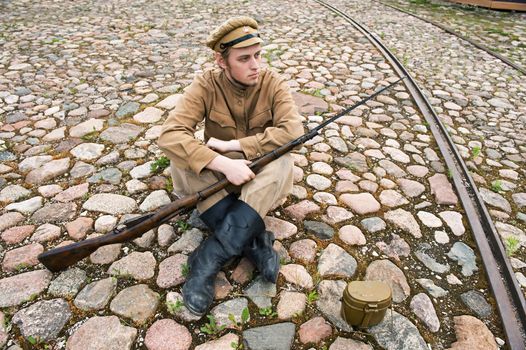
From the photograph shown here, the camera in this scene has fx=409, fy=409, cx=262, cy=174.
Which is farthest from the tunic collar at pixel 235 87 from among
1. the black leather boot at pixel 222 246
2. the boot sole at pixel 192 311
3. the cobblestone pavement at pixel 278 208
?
the boot sole at pixel 192 311

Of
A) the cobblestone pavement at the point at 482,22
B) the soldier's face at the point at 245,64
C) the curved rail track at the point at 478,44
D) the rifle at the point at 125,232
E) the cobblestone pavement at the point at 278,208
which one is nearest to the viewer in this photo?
the cobblestone pavement at the point at 278,208

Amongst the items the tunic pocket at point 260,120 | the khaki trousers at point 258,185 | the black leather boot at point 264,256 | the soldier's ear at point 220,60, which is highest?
the soldier's ear at point 220,60

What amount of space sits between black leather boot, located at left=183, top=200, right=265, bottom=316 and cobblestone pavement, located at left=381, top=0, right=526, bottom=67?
6.68 m

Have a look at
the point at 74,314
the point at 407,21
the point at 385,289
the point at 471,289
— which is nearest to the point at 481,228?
the point at 471,289

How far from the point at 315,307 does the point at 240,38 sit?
1.76 m

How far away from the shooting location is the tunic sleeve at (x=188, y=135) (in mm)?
2645

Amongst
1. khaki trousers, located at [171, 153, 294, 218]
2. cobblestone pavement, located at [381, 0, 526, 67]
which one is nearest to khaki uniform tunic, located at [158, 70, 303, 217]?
khaki trousers, located at [171, 153, 294, 218]

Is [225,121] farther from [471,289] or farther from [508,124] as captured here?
[508,124]

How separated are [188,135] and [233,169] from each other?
425 mm

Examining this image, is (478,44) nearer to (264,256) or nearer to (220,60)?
(220,60)

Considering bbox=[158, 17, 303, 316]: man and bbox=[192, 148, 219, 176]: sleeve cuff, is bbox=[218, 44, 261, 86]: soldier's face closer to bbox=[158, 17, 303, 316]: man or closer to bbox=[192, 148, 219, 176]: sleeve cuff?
bbox=[158, 17, 303, 316]: man

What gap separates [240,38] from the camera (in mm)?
2643

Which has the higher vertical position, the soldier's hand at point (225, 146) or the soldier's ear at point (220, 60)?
the soldier's ear at point (220, 60)

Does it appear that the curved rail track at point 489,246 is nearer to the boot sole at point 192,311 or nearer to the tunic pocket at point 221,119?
the boot sole at point 192,311
